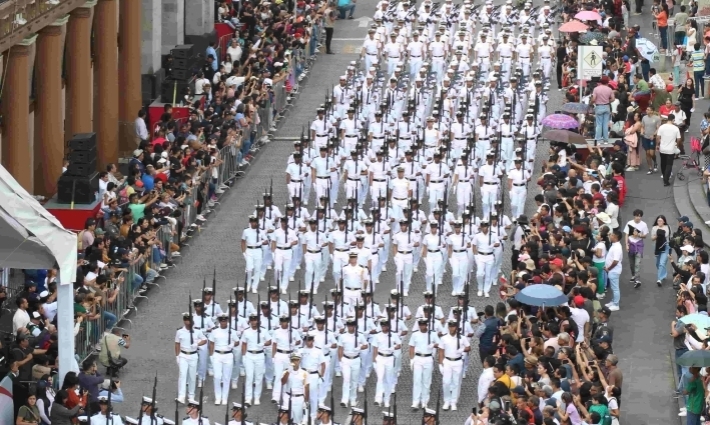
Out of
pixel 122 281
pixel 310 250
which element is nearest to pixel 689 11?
pixel 310 250

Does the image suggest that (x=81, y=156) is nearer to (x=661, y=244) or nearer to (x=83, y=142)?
(x=83, y=142)

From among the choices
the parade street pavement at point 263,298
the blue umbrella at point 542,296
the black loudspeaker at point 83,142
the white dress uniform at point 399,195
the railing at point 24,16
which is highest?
the railing at point 24,16

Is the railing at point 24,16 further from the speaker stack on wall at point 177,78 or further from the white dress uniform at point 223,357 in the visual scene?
the white dress uniform at point 223,357

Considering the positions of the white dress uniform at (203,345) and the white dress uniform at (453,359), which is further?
the white dress uniform at (203,345)

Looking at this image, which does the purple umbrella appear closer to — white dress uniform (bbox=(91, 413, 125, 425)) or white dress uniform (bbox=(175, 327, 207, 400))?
white dress uniform (bbox=(175, 327, 207, 400))

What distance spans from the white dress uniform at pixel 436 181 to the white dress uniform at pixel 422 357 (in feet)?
29.3

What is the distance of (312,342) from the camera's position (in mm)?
32906

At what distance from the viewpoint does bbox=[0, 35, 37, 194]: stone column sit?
40500 millimetres

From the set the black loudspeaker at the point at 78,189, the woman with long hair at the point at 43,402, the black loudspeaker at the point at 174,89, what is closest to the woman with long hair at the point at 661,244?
the black loudspeaker at the point at 78,189

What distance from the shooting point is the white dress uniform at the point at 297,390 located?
3234 cm

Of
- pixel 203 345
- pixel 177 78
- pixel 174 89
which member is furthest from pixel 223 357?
pixel 177 78

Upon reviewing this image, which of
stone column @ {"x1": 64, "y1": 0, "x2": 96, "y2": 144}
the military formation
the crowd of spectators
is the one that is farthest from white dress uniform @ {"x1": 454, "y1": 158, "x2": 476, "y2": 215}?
stone column @ {"x1": 64, "y1": 0, "x2": 96, "y2": 144}

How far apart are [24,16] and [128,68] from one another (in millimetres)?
7883

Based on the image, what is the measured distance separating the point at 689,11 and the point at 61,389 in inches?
1105
